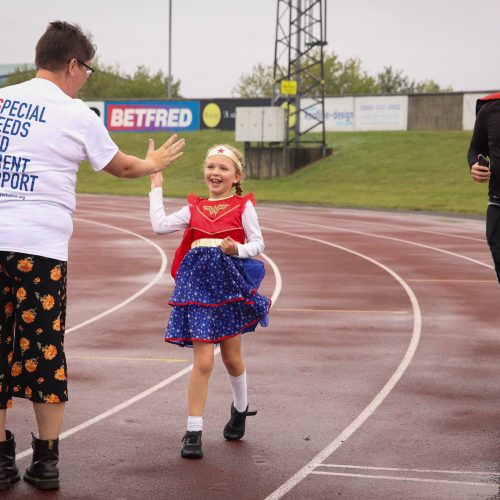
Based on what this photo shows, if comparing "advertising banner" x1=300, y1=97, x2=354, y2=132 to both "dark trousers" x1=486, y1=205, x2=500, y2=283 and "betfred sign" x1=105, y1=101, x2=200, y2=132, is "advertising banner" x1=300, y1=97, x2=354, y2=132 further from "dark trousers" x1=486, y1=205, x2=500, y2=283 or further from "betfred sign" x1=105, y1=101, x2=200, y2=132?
"dark trousers" x1=486, y1=205, x2=500, y2=283

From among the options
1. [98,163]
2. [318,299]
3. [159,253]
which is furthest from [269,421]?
[159,253]

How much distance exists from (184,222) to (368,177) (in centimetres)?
3662

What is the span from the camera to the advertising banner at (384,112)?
5084 centimetres

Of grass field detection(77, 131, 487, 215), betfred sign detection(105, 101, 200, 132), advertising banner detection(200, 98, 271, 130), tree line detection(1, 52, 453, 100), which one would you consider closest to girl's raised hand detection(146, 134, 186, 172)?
grass field detection(77, 131, 487, 215)

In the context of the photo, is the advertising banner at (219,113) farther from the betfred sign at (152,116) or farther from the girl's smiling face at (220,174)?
the girl's smiling face at (220,174)

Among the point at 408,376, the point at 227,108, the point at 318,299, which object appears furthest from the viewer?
the point at 227,108

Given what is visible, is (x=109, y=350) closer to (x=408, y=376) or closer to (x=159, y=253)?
(x=408, y=376)

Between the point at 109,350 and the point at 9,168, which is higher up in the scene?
the point at 9,168

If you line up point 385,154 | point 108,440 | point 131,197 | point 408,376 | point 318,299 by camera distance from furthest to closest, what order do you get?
point 385,154, point 131,197, point 318,299, point 408,376, point 108,440

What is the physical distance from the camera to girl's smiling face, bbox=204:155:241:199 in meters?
6.12

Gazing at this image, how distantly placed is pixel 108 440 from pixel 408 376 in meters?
2.91

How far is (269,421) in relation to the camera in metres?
6.75

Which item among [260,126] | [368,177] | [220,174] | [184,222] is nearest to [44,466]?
[184,222]

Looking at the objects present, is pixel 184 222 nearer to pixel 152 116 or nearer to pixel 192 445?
pixel 192 445
